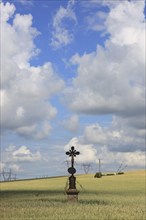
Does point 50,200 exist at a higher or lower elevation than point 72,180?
lower

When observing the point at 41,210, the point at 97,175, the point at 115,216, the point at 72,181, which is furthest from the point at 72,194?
the point at 97,175

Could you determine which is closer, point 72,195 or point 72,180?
point 72,195

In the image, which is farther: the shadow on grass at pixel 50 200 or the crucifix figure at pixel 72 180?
the crucifix figure at pixel 72 180

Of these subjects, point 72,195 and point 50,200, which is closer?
point 72,195

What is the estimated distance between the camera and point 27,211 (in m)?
26.1

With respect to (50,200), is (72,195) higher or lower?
higher

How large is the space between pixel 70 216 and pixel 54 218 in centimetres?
115

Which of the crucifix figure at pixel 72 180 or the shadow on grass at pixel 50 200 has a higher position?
the crucifix figure at pixel 72 180

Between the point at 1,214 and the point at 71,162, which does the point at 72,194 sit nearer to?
the point at 71,162

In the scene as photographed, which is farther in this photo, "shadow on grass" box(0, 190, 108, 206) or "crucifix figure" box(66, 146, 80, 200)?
"crucifix figure" box(66, 146, 80, 200)

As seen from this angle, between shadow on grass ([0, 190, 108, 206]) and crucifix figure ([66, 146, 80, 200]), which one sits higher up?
crucifix figure ([66, 146, 80, 200])

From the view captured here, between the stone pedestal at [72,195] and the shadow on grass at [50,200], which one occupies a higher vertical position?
the stone pedestal at [72,195]

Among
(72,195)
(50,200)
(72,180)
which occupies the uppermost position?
(72,180)

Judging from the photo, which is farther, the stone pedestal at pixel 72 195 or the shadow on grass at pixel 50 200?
the stone pedestal at pixel 72 195
